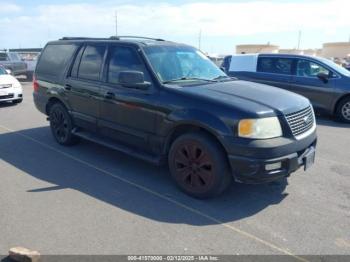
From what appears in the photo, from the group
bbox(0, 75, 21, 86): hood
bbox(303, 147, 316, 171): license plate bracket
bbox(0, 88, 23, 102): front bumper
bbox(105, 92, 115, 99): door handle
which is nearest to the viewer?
bbox(303, 147, 316, 171): license plate bracket

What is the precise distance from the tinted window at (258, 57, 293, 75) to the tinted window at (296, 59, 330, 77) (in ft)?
0.85

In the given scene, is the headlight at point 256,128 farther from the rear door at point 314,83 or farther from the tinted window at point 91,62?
the rear door at point 314,83

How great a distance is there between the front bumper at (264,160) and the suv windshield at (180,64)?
146 cm

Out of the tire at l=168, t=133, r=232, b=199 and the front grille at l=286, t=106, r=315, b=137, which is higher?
the front grille at l=286, t=106, r=315, b=137

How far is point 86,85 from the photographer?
563cm

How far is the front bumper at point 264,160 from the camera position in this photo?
3744 mm

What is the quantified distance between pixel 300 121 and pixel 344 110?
5531mm

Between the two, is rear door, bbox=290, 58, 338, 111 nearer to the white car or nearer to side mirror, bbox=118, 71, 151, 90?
side mirror, bbox=118, 71, 151, 90

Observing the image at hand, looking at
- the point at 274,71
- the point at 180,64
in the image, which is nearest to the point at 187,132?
the point at 180,64

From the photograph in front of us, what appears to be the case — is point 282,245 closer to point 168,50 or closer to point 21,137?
point 168,50

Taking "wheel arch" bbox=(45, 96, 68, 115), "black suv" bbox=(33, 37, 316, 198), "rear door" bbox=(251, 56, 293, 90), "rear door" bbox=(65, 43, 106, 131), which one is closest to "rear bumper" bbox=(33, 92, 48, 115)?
"wheel arch" bbox=(45, 96, 68, 115)

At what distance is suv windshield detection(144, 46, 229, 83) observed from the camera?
476 centimetres

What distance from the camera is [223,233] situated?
3.50 m

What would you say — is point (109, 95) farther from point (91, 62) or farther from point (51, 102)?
point (51, 102)
